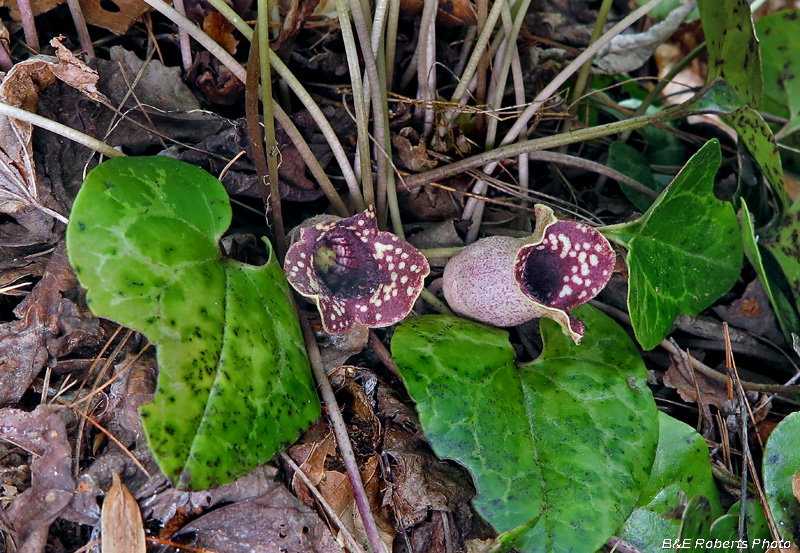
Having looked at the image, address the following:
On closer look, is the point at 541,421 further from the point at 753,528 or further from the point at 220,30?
the point at 220,30

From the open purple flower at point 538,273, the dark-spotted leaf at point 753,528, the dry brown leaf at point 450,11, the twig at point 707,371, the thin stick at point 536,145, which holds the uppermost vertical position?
the dry brown leaf at point 450,11

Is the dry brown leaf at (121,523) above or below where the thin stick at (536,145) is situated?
below

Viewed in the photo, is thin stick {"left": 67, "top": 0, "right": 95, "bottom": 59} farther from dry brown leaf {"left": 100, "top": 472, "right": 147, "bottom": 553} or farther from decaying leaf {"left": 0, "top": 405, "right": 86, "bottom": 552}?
dry brown leaf {"left": 100, "top": 472, "right": 147, "bottom": 553}

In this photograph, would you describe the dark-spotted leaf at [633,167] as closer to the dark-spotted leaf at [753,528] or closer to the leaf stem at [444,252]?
the leaf stem at [444,252]

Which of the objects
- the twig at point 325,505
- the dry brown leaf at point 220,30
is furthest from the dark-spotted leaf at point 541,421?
the dry brown leaf at point 220,30

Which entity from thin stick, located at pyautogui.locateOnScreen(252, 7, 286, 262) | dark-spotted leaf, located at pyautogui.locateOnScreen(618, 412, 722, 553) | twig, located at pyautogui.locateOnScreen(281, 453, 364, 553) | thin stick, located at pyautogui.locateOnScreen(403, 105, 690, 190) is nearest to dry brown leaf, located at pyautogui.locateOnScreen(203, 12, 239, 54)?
thin stick, located at pyautogui.locateOnScreen(252, 7, 286, 262)

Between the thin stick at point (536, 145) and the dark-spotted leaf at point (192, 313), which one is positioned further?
the thin stick at point (536, 145)

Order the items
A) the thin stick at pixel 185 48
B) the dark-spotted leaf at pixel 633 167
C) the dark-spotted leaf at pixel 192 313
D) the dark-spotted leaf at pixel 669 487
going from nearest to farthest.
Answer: the dark-spotted leaf at pixel 192 313, the dark-spotted leaf at pixel 669 487, the thin stick at pixel 185 48, the dark-spotted leaf at pixel 633 167

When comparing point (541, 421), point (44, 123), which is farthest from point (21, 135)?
point (541, 421)
